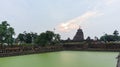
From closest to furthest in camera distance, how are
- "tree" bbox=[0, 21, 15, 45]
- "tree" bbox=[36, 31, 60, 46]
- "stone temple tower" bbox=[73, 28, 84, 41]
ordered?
"tree" bbox=[0, 21, 15, 45] → "tree" bbox=[36, 31, 60, 46] → "stone temple tower" bbox=[73, 28, 84, 41]

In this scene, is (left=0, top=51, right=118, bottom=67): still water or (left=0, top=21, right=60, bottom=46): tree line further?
(left=0, top=21, right=60, bottom=46): tree line

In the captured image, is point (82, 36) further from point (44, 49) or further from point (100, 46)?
point (44, 49)

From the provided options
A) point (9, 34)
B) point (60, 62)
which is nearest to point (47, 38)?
point (9, 34)

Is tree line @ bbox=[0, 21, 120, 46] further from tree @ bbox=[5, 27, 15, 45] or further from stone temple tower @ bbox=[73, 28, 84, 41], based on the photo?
stone temple tower @ bbox=[73, 28, 84, 41]

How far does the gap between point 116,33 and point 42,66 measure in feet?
112

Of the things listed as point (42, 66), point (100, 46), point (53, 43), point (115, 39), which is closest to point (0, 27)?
point (53, 43)

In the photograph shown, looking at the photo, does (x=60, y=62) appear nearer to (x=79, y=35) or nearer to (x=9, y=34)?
(x=9, y=34)

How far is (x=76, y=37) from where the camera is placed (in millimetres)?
41062

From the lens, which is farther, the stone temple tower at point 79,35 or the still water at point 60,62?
the stone temple tower at point 79,35

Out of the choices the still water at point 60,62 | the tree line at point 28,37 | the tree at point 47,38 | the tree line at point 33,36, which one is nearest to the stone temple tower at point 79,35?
the tree line at point 33,36

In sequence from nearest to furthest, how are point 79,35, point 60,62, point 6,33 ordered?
1. point 60,62
2. point 6,33
3. point 79,35

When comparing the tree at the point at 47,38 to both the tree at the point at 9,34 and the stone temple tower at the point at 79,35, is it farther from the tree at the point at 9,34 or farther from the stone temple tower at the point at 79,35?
the stone temple tower at the point at 79,35

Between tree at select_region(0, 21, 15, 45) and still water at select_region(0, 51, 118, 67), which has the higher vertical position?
tree at select_region(0, 21, 15, 45)

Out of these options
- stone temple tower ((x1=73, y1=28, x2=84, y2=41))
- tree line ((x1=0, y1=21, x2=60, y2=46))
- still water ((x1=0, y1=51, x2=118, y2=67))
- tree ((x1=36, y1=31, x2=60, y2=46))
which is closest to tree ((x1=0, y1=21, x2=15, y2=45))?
tree line ((x1=0, y1=21, x2=60, y2=46))
